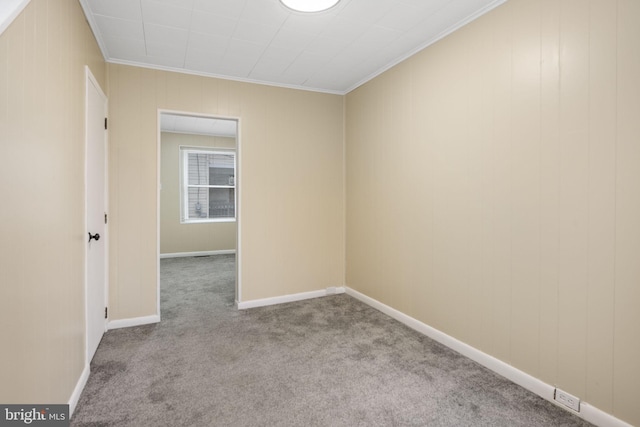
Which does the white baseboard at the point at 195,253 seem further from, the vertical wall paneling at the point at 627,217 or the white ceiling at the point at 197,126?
the vertical wall paneling at the point at 627,217

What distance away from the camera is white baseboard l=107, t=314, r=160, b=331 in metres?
3.21

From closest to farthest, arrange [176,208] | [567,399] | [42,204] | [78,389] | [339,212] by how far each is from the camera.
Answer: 1. [42,204]
2. [567,399]
3. [78,389]
4. [339,212]
5. [176,208]

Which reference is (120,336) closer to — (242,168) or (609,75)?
(242,168)

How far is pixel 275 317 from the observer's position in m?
3.52

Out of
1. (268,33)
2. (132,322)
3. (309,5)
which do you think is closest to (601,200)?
(309,5)

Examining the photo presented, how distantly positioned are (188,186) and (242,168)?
151 inches

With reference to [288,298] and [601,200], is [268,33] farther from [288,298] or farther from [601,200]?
[288,298]

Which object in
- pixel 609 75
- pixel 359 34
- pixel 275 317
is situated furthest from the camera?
pixel 275 317

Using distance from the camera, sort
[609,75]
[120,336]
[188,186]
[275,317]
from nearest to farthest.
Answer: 1. [609,75]
2. [120,336]
3. [275,317]
4. [188,186]

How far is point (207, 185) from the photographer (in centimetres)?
727

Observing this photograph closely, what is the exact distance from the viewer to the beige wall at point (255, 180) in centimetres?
329

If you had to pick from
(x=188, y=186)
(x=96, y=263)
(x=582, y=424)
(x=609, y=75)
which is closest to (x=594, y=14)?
(x=609, y=75)

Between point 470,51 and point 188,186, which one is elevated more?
point 470,51

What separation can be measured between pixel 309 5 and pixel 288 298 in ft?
→ 9.91
